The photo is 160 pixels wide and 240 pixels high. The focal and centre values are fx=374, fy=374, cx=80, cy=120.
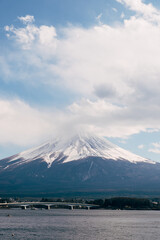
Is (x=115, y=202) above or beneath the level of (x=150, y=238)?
above

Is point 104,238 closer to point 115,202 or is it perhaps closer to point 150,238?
point 150,238

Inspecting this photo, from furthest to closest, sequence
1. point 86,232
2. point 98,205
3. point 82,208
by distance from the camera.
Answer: point 82,208
point 98,205
point 86,232

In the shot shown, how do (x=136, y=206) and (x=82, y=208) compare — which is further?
(x=82, y=208)

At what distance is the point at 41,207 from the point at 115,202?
133 ft

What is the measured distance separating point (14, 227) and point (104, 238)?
25424mm

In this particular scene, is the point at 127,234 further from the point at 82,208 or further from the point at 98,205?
the point at 82,208

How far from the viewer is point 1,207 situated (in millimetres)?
184750

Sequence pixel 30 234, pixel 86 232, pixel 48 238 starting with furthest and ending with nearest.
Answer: pixel 86 232 → pixel 30 234 → pixel 48 238

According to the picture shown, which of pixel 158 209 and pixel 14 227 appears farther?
pixel 158 209

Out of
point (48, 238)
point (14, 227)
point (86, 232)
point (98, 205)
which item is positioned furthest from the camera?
point (98, 205)

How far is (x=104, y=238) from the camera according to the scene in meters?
72.1

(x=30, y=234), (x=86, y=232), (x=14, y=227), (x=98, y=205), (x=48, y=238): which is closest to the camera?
(x=48, y=238)

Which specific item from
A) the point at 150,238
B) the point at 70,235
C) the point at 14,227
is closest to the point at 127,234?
the point at 150,238

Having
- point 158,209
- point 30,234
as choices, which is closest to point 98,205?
point 158,209
